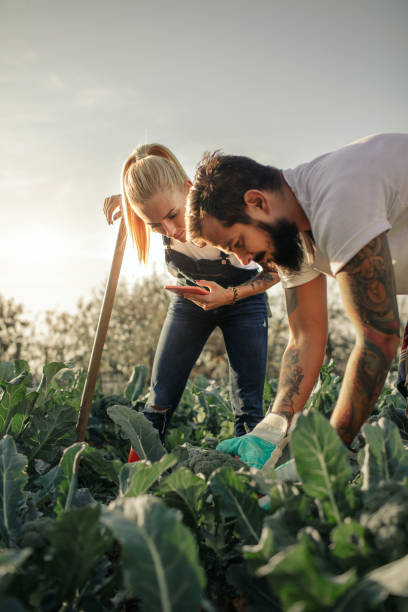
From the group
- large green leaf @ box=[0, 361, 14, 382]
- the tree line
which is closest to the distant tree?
the tree line

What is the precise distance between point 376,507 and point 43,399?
2188 millimetres

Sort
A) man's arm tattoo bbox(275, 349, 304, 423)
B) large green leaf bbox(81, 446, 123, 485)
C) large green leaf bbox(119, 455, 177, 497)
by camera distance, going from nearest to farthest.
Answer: large green leaf bbox(119, 455, 177, 497) → large green leaf bbox(81, 446, 123, 485) → man's arm tattoo bbox(275, 349, 304, 423)

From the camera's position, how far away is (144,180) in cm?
282

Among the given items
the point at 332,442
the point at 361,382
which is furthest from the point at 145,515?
the point at 361,382

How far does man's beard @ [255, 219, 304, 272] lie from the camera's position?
6.22 feet

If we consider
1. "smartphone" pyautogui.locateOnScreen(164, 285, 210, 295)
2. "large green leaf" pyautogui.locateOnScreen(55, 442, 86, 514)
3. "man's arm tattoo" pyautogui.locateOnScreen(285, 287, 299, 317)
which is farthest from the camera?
"smartphone" pyautogui.locateOnScreen(164, 285, 210, 295)

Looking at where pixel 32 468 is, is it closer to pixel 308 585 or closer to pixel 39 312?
pixel 308 585

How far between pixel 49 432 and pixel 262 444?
101cm

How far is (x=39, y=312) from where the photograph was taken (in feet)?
71.8

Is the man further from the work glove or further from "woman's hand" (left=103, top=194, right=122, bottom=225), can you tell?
"woman's hand" (left=103, top=194, right=122, bottom=225)

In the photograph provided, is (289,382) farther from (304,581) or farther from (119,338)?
(119,338)

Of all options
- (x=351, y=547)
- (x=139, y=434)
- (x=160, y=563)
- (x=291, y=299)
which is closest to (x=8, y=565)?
Result: (x=160, y=563)

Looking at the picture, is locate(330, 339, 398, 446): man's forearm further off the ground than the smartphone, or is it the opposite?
the smartphone

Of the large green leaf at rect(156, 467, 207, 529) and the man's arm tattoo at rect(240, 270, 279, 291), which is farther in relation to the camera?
the man's arm tattoo at rect(240, 270, 279, 291)
